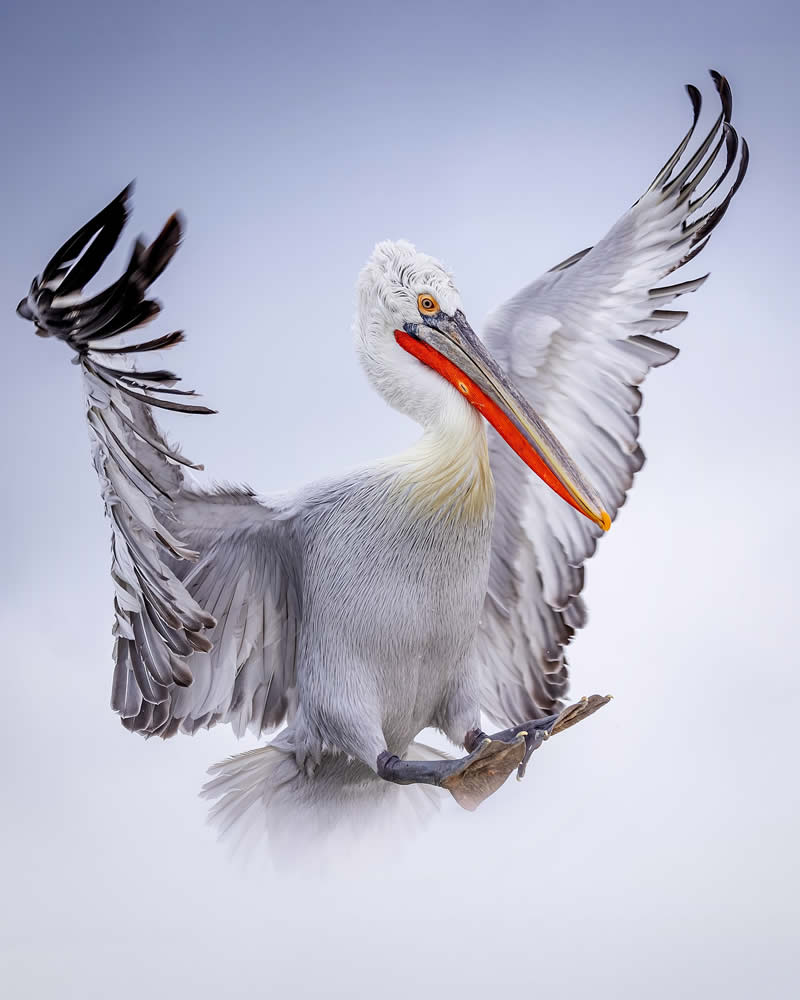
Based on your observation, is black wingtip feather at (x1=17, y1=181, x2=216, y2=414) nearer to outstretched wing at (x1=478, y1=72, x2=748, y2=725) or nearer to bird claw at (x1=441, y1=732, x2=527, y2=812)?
bird claw at (x1=441, y1=732, x2=527, y2=812)

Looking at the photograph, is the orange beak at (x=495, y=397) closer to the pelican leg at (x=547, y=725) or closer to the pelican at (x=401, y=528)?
the pelican at (x=401, y=528)

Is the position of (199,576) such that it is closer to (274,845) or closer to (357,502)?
(357,502)

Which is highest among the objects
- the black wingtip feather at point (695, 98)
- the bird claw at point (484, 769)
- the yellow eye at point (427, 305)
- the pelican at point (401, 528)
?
the black wingtip feather at point (695, 98)

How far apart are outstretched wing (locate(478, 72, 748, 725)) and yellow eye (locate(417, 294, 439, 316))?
325mm

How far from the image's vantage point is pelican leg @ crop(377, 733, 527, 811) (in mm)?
2791

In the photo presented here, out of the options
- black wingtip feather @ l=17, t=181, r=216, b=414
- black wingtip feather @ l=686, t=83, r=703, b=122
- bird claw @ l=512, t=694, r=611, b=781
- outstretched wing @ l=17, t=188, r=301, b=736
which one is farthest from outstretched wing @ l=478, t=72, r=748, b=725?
black wingtip feather @ l=17, t=181, r=216, b=414

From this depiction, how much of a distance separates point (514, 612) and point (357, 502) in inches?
29.9

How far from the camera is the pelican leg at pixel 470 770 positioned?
9.16 feet

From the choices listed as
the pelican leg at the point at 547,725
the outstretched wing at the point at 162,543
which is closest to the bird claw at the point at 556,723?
the pelican leg at the point at 547,725

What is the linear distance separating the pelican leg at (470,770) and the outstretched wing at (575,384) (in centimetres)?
70

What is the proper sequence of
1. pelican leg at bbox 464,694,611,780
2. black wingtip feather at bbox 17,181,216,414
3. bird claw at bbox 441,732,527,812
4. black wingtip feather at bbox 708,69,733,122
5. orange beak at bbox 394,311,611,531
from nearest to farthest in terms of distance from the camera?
black wingtip feather at bbox 17,181,216,414, bird claw at bbox 441,732,527,812, pelican leg at bbox 464,694,611,780, orange beak at bbox 394,311,611,531, black wingtip feather at bbox 708,69,733,122

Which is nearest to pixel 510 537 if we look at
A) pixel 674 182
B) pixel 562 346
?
pixel 562 346

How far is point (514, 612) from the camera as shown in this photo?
11.8 ft

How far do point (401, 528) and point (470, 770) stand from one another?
60 centimetres
